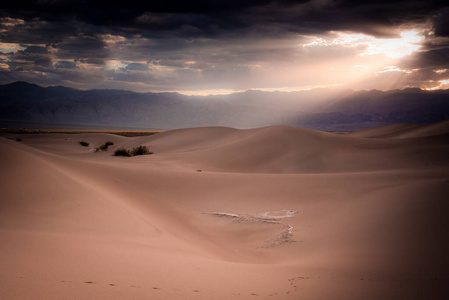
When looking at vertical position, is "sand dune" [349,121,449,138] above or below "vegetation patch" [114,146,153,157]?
above

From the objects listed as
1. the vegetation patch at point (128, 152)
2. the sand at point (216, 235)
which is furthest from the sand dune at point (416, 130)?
the sand at point (216, 235)

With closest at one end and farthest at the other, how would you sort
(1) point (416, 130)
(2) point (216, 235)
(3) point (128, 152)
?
(2) point (216, 235) → (3) point (128, 152) → (1) point (416, 130)

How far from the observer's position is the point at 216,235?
10.1 metres

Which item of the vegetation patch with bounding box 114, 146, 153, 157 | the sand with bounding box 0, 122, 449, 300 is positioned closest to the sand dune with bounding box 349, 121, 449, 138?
the vegetation patch with bounding box 114, 146, 153, 157

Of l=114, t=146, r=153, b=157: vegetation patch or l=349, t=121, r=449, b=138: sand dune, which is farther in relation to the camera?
l=349, t=121, r=449, b=138: sand dune

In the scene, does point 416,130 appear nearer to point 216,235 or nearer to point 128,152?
point 128,152

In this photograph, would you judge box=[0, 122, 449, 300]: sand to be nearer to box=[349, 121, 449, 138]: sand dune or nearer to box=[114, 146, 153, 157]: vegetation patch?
box=[114, 146, 153, 157]: vegetation patch

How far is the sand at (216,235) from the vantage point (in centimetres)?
499

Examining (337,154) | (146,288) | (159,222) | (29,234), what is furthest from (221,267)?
(337,154)

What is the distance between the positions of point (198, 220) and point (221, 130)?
41.7m

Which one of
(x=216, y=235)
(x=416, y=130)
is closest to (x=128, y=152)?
(x=216, y=235)

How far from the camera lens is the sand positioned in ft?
16.4

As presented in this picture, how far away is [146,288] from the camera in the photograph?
4707mm

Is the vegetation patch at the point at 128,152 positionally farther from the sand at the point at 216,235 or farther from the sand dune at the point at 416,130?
the sand dune at the point at 416,130
